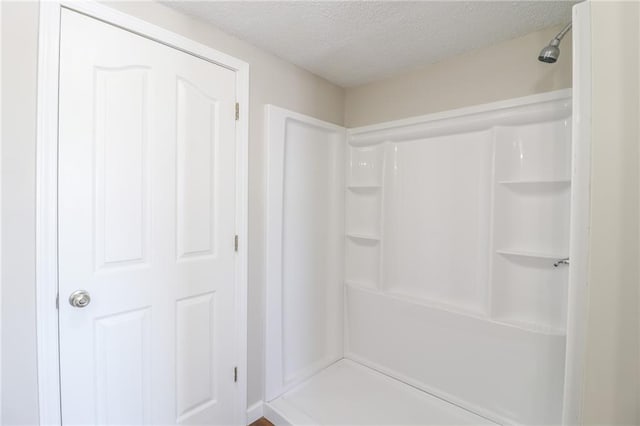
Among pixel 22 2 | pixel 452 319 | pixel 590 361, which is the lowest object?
pixel 452 319

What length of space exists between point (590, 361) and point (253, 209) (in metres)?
1.57

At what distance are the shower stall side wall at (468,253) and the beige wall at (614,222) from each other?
3.94ft

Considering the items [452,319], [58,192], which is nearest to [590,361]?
[452,319]

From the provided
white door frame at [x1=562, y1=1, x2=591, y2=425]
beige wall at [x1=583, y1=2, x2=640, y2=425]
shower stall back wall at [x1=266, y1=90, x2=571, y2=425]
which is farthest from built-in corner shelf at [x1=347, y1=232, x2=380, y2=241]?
beige wall at [x1=583, y1=2, x2=640, y2=425]

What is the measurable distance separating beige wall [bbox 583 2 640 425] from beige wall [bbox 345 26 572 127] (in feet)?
4.07

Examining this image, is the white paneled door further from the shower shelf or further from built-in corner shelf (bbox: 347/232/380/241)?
the shower shelf

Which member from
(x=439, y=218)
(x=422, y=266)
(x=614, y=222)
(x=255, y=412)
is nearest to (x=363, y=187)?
(x=439, y=218)

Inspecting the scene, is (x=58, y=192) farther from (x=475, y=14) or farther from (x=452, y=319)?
(x=452, y=319)

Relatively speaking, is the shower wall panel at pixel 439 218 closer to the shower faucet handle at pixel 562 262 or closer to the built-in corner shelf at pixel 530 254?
the built-in corner shelf at pixel 530 254

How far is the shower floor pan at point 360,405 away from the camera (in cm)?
175

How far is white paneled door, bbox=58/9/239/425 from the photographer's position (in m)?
1.16

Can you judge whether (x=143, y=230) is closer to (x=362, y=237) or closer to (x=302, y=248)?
(x=302, y=248)

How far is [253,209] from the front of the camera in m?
1.78

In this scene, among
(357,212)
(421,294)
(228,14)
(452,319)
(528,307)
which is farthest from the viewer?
(357,212)
